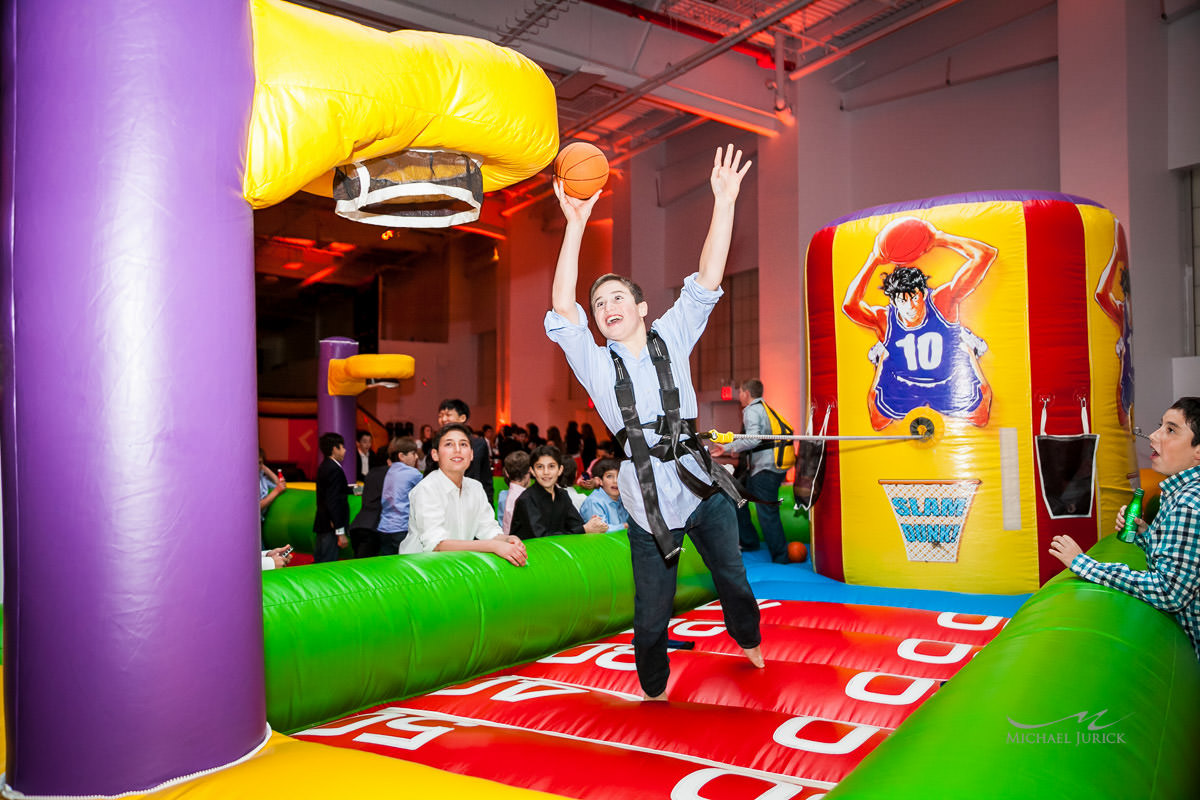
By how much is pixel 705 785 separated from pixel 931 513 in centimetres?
234

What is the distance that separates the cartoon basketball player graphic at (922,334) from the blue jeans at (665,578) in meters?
1.71

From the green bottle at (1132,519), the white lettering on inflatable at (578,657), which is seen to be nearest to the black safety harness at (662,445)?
the white lettering on inflatable at (578,657)

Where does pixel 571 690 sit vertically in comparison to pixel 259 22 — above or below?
below

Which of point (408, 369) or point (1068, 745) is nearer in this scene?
point (1068, 745)

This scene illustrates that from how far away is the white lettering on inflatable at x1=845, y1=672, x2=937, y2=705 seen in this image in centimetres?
244

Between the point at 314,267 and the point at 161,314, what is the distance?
16.4m

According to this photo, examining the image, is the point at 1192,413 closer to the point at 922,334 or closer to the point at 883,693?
the point at 883,693

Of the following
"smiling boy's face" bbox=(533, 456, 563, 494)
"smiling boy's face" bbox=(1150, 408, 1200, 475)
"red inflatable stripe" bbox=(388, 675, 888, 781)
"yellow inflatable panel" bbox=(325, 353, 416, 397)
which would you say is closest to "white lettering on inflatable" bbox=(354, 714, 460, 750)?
"red inflatable stripe" bbox=(388, 675, 888, 781)

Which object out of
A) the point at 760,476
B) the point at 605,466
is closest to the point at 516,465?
the point at 605,466

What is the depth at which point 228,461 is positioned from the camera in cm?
155

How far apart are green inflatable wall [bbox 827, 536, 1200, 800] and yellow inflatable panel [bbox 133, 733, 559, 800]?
1.95 ft

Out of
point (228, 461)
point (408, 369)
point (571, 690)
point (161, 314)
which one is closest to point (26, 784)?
point (228, 461)

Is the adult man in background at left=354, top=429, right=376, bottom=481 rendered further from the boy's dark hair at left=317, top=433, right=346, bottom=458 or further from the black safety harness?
the black safety harness

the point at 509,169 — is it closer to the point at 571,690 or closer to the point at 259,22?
the point at 259,22
